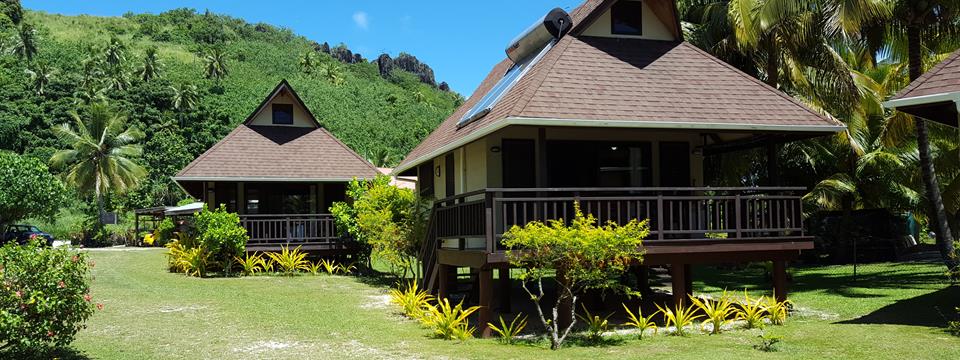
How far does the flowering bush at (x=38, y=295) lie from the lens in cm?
990

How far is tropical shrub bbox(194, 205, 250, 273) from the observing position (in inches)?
1000

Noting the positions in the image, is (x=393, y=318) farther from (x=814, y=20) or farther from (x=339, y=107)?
(x=339, y=107)

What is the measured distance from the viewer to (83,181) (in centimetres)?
5500

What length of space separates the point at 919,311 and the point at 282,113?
2236cm

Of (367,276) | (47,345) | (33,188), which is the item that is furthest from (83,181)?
(47,345)

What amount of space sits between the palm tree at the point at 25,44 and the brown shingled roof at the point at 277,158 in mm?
83279

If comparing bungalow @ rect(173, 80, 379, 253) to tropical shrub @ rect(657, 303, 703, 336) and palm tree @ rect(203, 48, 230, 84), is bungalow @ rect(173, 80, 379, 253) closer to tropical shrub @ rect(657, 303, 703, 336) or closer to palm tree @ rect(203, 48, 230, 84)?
tropical shrub @ rect(657, 303, 703, 336)

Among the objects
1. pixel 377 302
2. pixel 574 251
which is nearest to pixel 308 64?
pixel 377 302

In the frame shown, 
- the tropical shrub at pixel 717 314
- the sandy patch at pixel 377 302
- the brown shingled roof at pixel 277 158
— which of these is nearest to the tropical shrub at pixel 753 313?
the tropical shrub at pixel 717 314

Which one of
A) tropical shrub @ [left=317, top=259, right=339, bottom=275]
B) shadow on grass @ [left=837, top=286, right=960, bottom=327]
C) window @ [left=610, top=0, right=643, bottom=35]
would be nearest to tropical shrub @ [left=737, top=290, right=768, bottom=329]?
shadow on grass @ [left=837, top=286, right=960, bottom=327]

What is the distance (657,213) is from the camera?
14383mm

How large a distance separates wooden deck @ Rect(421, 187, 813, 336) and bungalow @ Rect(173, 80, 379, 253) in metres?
12.6

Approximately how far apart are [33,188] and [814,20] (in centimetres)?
4283

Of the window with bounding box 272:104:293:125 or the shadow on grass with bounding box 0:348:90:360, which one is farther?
the window with bounding box 272:104:293:125
